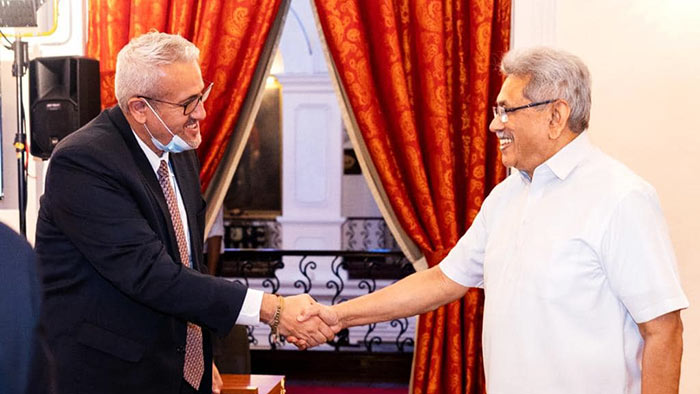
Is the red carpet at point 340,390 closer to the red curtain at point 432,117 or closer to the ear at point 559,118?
the red curtain at point 432,117

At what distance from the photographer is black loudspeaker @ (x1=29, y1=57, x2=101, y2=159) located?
3941 mm

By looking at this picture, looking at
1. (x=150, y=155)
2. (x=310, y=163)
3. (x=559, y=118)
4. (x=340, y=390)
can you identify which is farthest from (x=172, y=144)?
(x=310, y=163)

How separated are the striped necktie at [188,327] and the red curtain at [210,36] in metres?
1.63

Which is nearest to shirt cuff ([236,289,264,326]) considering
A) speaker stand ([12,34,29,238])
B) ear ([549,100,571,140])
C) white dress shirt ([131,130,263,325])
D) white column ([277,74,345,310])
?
white dress shirt ([131,130,263,325])

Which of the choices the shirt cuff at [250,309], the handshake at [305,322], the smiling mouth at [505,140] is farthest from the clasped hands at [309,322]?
the smiling mouth at [505,140]

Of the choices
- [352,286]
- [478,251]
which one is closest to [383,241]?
[352,286]

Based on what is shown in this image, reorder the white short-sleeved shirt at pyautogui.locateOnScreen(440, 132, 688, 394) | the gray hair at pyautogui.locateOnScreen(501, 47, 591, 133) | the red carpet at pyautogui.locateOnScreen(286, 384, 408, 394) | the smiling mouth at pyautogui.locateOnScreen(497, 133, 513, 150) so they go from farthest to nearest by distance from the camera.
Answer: the red carpet at pyautogui.locateOnScreen(286, 384, 408, 394) < the smiling mouth at pyautogui.locateOnScreen(497, 133, 513, 150) < the gray hair at pyautogui.locateOnScreen(501, 47, 591, 133) < the white short-sleeved shirt at pyautogui.locateOnScreen(440, 132, 688, 394)

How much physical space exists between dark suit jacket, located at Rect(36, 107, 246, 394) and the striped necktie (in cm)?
9

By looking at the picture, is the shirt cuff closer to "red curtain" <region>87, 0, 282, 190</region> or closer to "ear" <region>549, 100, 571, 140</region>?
"ear" <region>549, 100, 571, 140</region>

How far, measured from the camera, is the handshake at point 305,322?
3.01 meters

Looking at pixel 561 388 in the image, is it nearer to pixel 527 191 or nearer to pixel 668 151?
pixel 527 191

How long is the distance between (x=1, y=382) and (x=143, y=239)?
151 centimetres

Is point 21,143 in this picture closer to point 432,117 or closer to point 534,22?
point 432,117

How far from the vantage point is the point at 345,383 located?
20.8ft
